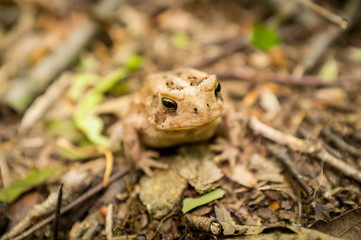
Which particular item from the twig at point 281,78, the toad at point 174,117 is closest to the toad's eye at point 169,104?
the toad at point 174,117

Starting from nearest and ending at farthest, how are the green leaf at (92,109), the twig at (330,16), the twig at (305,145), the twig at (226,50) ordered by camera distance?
the twig at (305,145) → the twig at (330,16) → the green leaf at (92,109) → the twig at (226,50)

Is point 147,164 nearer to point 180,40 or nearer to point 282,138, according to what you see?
point 282,138

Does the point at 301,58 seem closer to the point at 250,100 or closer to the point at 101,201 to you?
the point at 250,100

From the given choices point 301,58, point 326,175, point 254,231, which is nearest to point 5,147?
point 254,231

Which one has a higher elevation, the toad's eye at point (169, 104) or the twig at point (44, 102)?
the toad's eye at point (169, 104)

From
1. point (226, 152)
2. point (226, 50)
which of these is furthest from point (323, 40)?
point (226, 152)

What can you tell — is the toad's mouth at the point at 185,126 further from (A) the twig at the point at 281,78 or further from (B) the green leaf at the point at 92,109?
(A) the twig at the point at 281,78
